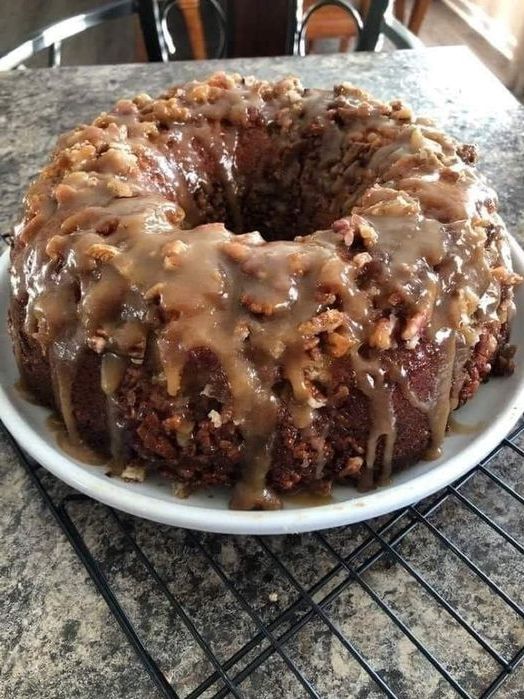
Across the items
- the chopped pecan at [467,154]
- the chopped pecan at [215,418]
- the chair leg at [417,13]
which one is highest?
the chopped pecan at [467,154]

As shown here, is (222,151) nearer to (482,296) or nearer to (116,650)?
(482,296)

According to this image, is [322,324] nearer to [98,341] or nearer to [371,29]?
[98,341]

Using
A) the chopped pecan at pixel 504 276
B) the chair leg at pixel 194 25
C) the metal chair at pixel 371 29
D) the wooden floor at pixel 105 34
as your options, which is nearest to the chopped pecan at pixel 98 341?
the chopped pecan at pixel 504 276

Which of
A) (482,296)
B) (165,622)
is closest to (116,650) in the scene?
(165,622)

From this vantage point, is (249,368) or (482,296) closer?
(249,368)

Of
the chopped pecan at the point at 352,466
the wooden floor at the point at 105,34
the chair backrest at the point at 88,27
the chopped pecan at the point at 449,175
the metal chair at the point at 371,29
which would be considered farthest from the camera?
the wooden floor at the point at 105,34

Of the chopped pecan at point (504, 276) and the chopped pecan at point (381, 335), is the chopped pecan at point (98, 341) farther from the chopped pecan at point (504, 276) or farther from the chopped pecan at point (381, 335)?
the chopped pecan at point (504, 276)
